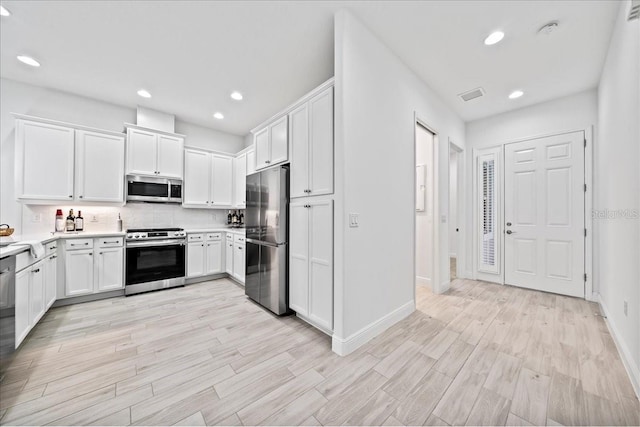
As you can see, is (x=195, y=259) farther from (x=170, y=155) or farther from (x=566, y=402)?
(x=566, y=402)

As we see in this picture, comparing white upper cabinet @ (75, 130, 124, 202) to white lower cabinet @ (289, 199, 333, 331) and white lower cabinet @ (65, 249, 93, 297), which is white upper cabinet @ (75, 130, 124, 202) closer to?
white lower cabinet @ (65, 249, 93, 297)

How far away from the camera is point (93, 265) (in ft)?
10.5

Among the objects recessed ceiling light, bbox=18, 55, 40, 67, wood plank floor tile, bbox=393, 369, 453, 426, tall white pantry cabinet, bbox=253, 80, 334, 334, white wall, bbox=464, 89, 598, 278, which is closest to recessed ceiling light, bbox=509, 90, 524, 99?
white wall, bbox=464, 89, 598, 278

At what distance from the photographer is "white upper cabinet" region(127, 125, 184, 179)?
3.71 metres

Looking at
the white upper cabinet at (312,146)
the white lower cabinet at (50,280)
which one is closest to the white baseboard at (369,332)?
the white upper cabinet at (312,146)

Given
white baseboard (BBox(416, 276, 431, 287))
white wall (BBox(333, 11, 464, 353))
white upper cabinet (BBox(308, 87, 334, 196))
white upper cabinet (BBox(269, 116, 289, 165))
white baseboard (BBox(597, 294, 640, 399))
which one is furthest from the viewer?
white baseboard (BBox(416, 276, 431, 287))

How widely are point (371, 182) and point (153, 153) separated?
362 cm

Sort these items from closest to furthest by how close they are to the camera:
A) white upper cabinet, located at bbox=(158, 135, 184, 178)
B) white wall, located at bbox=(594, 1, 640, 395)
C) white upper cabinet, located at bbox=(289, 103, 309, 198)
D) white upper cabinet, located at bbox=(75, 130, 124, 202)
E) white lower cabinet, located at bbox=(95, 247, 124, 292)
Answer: white wall, located at bbox=(594, 1, 640, 395) → white upper cabinet, located at bbox=(289, 103, 309, 198) → white lower cabinet, located at bbox=(95, 247, 124, 292) → white upper cabinet, located at bbox=(75, 130, 124, 202) → white upper cabinet, located at bbox=(158, 135, 184, 178)

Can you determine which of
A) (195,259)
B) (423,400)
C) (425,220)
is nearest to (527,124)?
(425,220)

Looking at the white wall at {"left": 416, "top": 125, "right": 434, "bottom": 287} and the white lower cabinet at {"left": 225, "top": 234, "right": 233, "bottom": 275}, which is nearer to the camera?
the white wall at {"left": 416, "top": 125, "right": 434, "bottom": 287}

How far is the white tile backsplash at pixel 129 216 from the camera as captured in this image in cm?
329

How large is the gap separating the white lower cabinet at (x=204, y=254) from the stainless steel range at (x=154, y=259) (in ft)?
0.36

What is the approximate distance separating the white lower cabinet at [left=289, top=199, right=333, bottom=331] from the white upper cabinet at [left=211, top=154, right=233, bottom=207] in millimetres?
2629

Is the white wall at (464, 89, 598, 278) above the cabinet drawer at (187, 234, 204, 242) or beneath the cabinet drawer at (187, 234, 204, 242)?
above
